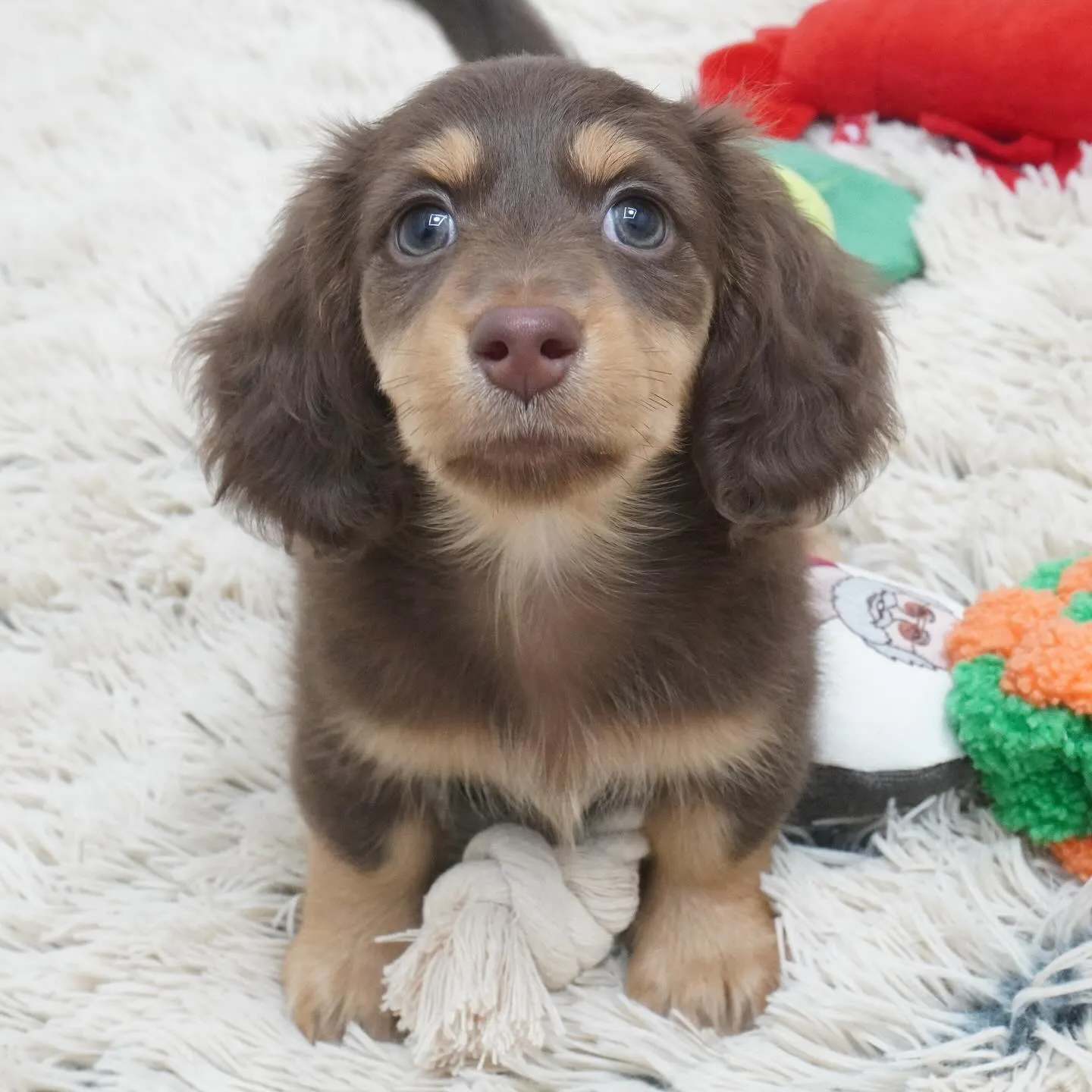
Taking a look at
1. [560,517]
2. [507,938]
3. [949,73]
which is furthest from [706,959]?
[949,73]

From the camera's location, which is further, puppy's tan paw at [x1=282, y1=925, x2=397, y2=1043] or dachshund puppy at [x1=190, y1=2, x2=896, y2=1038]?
puppy's tan paw at [x1=282, y1=925, x2=397, y2=1043]

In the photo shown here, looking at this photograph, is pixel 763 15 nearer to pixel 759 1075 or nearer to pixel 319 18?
pixel 319 18

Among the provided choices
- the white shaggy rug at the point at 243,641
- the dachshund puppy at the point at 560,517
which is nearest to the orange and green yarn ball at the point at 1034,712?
the white shaggy rug at the point at 243,641

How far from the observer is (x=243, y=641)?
182cm

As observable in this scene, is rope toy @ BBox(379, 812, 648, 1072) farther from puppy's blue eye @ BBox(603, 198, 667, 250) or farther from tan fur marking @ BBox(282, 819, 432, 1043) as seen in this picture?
puppy's blue eye @ BBox(603, 198, 667, 250)

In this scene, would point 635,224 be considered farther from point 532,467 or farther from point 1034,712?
point 1034,712

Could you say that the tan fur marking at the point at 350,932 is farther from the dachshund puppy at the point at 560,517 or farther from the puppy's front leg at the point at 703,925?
the puppy's front leg at the point at 703,925

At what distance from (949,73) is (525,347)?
1.89 m

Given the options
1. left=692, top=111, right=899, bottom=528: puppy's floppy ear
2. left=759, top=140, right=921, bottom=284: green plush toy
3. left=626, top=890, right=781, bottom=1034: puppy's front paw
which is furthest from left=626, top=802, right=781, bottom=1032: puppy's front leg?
left=759, top=140, right=921, bottom=284: green plush toy

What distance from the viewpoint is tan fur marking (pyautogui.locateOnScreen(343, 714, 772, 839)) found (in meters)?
1.30

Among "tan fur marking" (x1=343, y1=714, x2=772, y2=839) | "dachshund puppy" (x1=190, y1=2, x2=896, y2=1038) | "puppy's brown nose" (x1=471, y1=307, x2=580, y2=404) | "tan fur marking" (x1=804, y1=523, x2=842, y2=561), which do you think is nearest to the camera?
"puppy's brown nose" (x1=471, y1=307, x2=580, y2=404)

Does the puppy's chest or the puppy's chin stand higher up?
the puppy's chin

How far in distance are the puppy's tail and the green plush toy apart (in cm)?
50

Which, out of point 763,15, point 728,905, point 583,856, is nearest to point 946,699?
point 728,905
